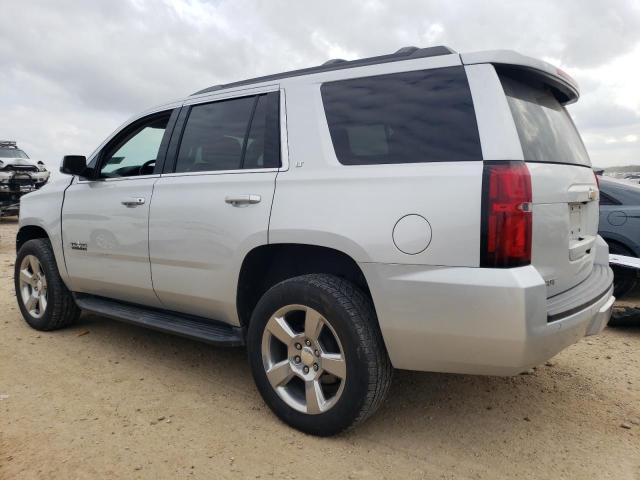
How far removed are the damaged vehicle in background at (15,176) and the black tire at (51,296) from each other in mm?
11474

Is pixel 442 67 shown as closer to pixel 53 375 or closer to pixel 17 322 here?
pixel 53 375

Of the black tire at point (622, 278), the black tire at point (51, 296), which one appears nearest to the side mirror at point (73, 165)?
the black tire at point (51, 296)

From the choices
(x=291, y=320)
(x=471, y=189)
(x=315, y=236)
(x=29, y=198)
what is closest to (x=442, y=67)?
(x=471, y=189)

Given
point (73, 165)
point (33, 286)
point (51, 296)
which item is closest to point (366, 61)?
point (73, 165)

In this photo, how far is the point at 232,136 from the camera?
322 cm

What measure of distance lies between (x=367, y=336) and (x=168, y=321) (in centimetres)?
157

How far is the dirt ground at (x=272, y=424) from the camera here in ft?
8.02

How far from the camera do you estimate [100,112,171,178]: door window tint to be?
12.5 ft

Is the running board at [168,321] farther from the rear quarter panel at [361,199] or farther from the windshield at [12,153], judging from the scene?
the windshield at [12,153]

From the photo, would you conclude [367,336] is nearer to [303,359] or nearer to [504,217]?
[303,359]

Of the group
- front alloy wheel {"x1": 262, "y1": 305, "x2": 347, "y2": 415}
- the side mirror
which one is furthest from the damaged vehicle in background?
front alloy wheel {"x1": 262, "y1": 305, "x2": 347, "y2": 415}

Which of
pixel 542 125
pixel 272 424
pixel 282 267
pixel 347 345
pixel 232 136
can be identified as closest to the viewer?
pixel 347 345

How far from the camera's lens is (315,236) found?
2.58 meters

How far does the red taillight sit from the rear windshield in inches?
7.2
